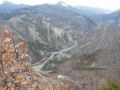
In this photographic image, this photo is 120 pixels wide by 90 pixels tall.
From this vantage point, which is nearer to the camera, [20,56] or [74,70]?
[20,56]

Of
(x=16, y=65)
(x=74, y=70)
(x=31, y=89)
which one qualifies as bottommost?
(x=74, y=70)

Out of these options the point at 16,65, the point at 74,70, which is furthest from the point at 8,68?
the point at 74,70

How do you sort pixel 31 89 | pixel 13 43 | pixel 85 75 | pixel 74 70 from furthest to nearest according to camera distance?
pixel 74 70 < pixel 85 75 < pixel 13 43 < pixel 31 89

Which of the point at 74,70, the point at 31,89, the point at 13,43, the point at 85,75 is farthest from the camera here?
the point at 74,70

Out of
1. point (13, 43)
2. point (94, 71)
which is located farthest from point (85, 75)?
point (13, 43)

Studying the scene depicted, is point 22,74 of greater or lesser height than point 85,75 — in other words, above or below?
above

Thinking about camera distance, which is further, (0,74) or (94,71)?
(94,71)

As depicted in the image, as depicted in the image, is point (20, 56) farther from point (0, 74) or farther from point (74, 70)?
point (74, 70)

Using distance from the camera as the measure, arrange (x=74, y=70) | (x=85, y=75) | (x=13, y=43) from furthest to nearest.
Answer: (x=74, y=70) → (x=85, y=75) → (x=13, y=43)

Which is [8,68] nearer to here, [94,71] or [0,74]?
[0,74]
